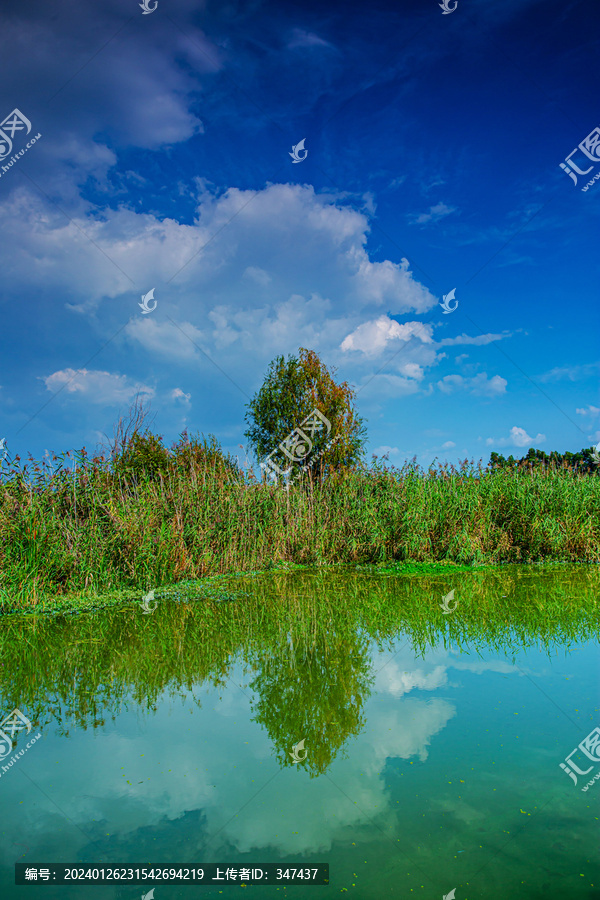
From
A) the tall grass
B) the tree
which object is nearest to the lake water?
the tall grass

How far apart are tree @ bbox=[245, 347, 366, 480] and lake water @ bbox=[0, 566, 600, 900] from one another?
1430cm

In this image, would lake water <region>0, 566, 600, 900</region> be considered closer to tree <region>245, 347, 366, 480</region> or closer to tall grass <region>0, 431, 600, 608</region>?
tall grass <region>0, 431, 600, 608</region>

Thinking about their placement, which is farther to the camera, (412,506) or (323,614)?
(412,506)

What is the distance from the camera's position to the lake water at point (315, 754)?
2.37 meters

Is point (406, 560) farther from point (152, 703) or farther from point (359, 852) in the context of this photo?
point (359, 852)

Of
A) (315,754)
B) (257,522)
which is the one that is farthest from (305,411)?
(315,754)

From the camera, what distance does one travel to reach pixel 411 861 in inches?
91.3

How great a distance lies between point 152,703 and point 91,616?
3238 mm

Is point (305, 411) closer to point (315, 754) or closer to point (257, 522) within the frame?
point (257, 522)

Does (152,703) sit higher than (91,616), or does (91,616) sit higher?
(91,616)

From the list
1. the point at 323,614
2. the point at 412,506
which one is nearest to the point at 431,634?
the point at 323,614

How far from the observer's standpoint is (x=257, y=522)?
35.4ft

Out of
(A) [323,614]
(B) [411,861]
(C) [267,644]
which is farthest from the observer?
(A) [323,614]

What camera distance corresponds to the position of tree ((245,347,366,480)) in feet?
67.4
